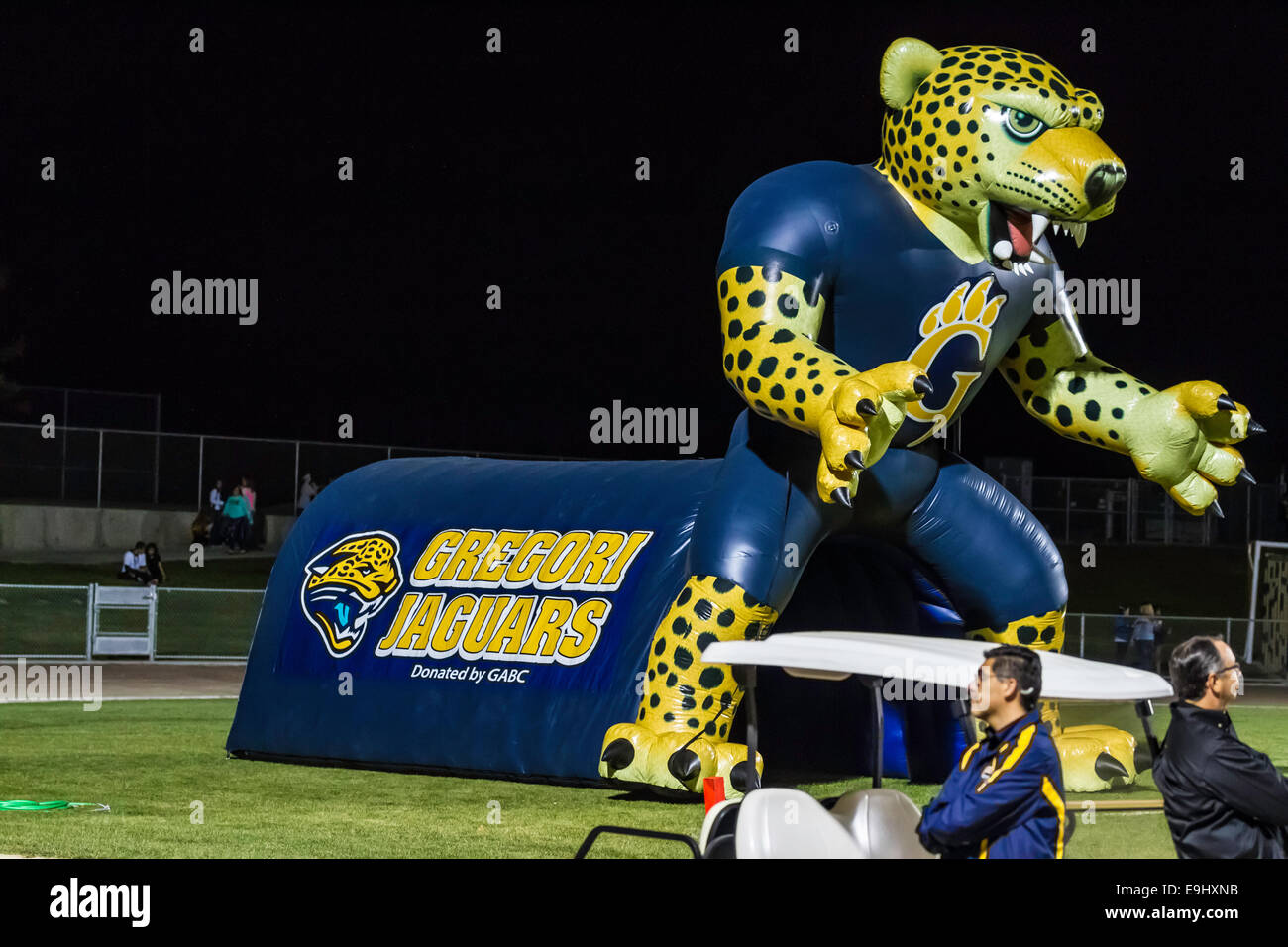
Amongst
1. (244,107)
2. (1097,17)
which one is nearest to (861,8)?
(1097,17)

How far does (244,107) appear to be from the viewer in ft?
118

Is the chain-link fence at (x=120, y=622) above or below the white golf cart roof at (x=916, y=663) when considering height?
below

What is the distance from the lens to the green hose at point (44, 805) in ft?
33.0

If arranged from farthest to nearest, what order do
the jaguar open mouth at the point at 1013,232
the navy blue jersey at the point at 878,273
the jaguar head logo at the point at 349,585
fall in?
the jaguar head logo at the point at 349,585 < the jaguar open mouth at the point at 1013,232 < the navy blue jersey at the point at 878,273

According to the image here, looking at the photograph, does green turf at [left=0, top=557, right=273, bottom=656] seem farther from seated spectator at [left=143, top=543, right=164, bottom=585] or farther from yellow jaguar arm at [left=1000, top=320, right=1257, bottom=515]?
yellow jaguar arm at [left=1000, top=320, right=1257, bottom=515]

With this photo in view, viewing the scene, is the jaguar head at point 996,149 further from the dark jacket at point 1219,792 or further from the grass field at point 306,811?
the dark jacket at point 1219,792

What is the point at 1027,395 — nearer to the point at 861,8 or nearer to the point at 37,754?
the point at 37,754

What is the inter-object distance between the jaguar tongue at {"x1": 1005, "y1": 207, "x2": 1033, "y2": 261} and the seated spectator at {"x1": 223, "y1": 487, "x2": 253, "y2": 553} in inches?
1014

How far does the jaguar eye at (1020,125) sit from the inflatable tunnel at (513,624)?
2.91 m

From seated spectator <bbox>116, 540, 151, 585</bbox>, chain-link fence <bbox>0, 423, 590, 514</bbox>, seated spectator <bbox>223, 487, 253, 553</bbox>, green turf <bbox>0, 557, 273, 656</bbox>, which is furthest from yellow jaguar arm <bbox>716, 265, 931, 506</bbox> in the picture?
seated spectator <bbox>223, 487, 253, 553</bbox>

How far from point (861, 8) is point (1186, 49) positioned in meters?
5.83

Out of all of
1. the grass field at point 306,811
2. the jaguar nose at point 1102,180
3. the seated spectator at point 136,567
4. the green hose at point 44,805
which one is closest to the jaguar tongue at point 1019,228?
the jaguar nose at point 1102,180

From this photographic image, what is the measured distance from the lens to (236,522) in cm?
3441
